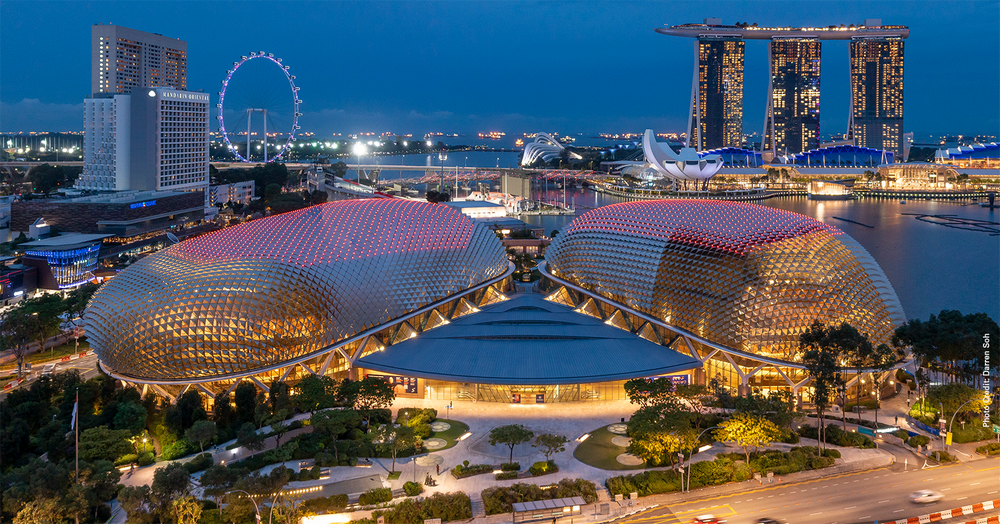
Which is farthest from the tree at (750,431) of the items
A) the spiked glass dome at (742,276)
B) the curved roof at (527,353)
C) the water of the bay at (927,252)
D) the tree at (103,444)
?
the water of the bay at (927,252)

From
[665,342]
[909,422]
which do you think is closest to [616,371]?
[665,342]

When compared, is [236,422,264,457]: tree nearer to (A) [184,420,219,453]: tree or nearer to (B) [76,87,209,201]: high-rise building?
(A) [184,420,219,453]: tree

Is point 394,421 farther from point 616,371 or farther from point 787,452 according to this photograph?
point 787,452

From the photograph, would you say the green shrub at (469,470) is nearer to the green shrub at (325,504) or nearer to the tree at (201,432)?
the green shrub at (325,504)

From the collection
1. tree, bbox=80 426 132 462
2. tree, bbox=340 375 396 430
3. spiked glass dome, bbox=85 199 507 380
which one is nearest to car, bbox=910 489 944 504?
tree, bbox=340 375 396 430

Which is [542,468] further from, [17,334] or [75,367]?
[17,334]

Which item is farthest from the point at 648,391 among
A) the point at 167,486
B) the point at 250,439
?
the point at 167,486
